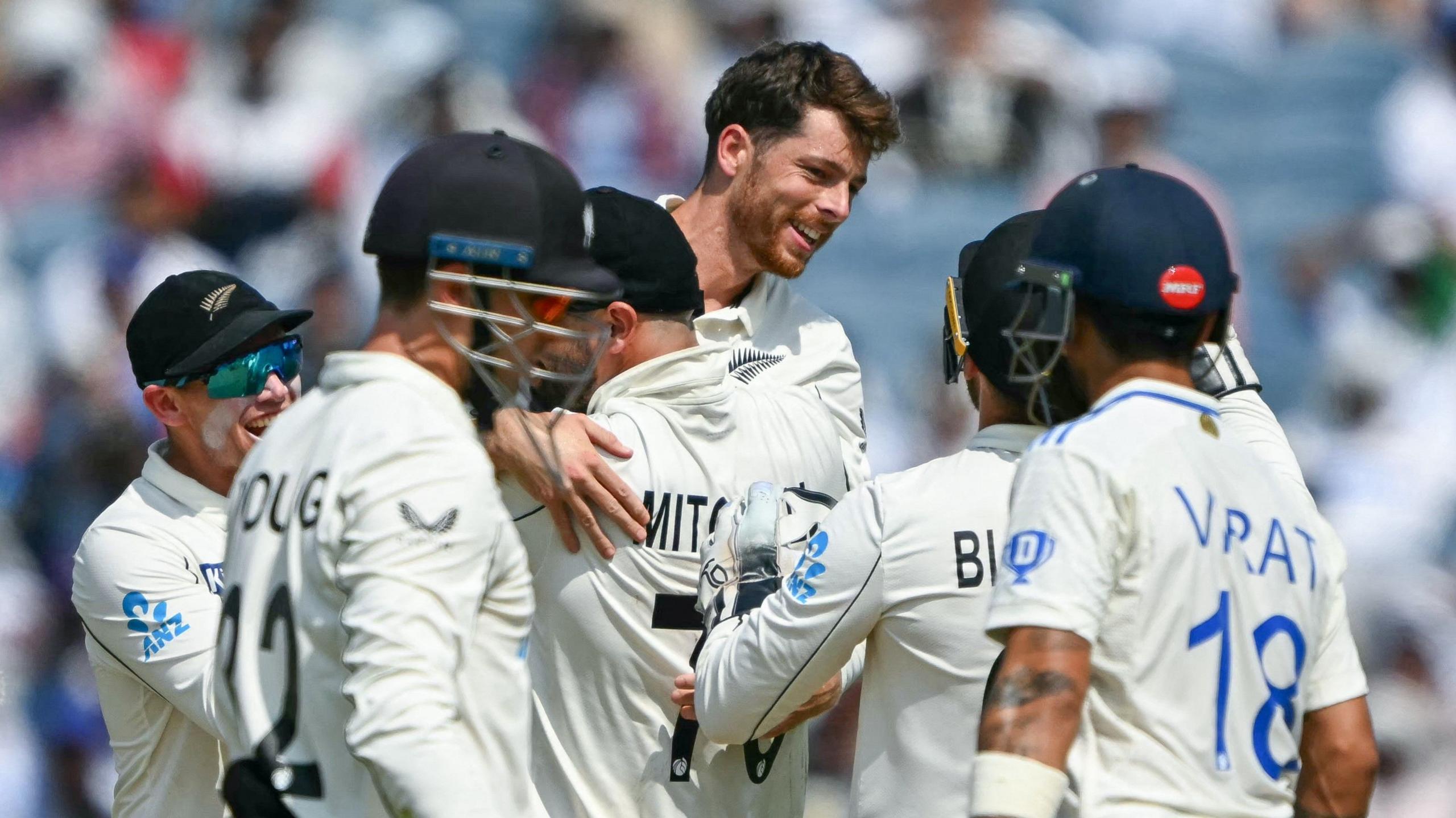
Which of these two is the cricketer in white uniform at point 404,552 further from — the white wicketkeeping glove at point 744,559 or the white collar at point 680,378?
the white collar at point 680,378

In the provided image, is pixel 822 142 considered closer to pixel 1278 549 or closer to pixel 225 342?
pixel 225 342

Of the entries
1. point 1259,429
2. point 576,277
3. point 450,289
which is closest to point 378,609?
point 450,289

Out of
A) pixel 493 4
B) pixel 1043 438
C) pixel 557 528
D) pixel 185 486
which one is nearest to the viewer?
pixel 1043 438

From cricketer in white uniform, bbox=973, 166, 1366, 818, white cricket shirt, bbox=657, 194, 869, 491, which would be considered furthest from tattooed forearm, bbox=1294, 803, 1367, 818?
white cricket shirt, bbox=657, 194, 869, 491

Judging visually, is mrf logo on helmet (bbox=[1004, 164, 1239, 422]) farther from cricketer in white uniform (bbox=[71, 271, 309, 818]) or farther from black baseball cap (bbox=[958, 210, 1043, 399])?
cricketer in white uniform (bbox=[71, 271, 309, 818])

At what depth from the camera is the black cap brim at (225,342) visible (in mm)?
3646

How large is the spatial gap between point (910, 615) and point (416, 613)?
954mm

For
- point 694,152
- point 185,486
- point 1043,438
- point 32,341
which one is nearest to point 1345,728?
point 1043,438

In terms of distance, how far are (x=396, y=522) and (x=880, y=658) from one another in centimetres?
103

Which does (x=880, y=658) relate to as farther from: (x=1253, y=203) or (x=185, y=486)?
(x=1253, y=203)

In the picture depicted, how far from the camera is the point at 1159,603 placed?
2.39 meters

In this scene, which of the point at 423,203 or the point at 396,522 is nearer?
the point at 396,522

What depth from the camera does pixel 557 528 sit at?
3391 millimetres

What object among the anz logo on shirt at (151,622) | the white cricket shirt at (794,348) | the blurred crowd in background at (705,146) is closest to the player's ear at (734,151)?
the white cricket shirt at (794,348)
